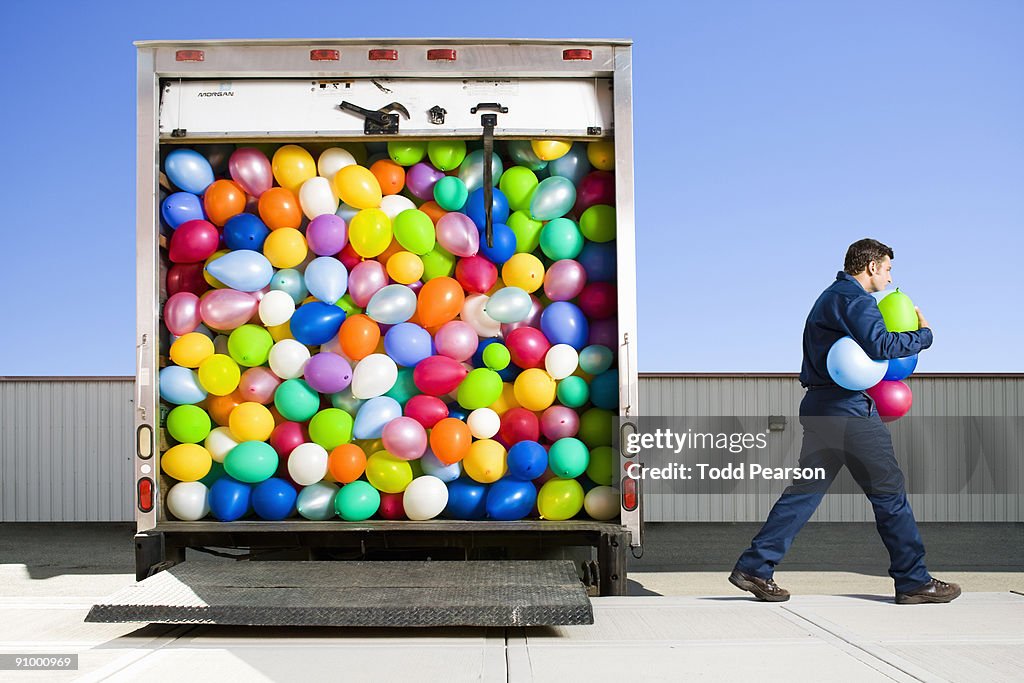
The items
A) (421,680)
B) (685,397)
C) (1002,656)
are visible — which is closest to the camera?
(421,680)

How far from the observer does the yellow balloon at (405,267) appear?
15.5ft

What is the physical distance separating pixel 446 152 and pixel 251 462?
6.04 feet

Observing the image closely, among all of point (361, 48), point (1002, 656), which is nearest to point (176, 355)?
point (361, 48)

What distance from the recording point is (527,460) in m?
4.51

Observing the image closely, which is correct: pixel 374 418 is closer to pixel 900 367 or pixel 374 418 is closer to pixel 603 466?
pixel 603 466

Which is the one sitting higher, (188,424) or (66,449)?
(188,424)

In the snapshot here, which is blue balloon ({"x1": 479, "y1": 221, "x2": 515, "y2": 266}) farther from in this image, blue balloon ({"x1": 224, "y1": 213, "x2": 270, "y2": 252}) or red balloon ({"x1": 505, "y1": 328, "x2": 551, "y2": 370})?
blue balloon ({"x1": 224, "y1": 213, "x2": 270, "y2": 252})

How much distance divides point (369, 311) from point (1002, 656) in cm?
309

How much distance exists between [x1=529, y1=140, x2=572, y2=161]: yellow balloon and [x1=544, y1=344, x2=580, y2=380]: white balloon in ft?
3.18

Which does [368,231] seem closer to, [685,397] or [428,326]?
[428,326]

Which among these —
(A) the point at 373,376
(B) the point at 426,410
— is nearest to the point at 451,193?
(A) the point at 373,376

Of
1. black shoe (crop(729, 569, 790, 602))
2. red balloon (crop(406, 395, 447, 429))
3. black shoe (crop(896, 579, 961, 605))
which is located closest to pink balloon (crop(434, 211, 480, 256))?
red balloon (crop(406, 395, 447, 429))

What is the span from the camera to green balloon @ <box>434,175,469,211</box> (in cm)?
475

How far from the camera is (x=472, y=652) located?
3238mm
